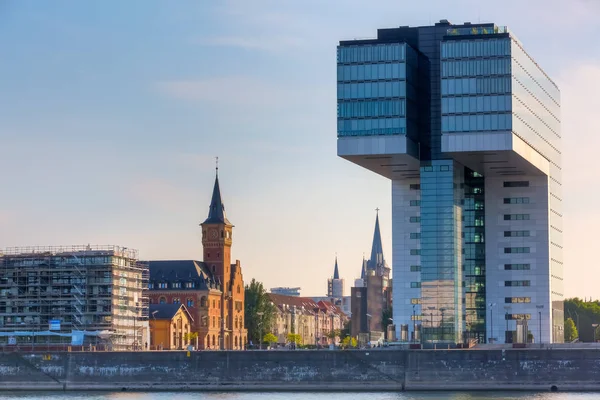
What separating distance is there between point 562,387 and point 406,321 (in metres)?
42.2

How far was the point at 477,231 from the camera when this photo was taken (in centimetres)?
16762

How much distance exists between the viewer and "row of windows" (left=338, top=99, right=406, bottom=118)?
6038 inches

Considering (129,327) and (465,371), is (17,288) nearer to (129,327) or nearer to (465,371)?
(129,327)

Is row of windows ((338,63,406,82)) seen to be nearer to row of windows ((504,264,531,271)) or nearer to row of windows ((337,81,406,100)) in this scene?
row of windows ((337,81,406,100))

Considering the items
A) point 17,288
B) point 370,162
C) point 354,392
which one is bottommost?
point 354,392

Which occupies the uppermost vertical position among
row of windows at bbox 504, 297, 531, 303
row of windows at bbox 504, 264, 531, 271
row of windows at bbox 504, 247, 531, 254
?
row of windows at bbox 504, 247, 531, 254

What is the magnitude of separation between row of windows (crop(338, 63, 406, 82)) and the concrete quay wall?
3737cm

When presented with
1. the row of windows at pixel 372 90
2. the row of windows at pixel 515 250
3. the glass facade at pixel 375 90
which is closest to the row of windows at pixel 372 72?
the glass facade at pixel 375 90

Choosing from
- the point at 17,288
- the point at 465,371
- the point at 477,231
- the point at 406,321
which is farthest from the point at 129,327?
the point at 465,371

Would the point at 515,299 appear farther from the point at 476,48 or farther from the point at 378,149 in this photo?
the point at 476,48

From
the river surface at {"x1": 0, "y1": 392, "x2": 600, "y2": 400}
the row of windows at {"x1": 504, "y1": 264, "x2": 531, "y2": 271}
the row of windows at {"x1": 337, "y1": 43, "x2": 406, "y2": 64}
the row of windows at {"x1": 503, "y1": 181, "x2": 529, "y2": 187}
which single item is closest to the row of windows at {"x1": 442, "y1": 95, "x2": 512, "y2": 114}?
the row of windows at {"x1": 337, "y1": 43, "x2": 406, "y2": 64}

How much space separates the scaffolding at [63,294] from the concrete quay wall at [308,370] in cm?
2277

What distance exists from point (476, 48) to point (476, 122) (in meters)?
8.56

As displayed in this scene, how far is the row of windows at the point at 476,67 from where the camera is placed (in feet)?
498
